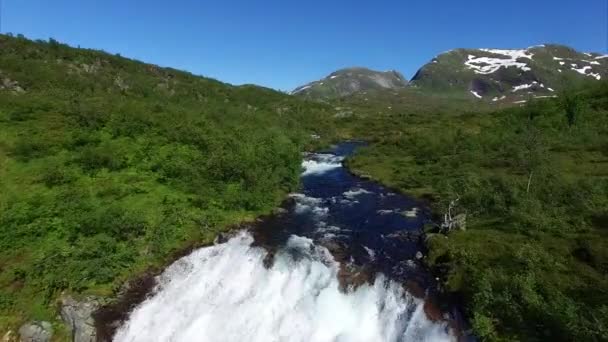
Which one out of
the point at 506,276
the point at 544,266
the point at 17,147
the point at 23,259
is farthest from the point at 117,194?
the point at 544,266

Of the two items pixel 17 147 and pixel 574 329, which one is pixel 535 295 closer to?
pixel 574 329

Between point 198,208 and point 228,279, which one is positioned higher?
point 198,208

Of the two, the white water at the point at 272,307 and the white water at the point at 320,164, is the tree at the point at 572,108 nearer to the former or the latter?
the white water at the point at 320,164

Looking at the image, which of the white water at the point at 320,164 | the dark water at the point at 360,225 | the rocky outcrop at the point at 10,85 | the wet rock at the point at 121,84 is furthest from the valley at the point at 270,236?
the wet rock at the point at 121,84

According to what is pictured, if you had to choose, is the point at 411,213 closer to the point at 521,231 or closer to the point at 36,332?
the point at 521,231

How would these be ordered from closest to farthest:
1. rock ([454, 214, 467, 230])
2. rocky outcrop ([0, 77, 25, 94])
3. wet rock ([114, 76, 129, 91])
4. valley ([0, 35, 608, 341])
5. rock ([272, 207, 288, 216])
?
valley ([0, 35, 608, 341]) → rock ([454, 214, 467, 230]) → rock ([272, 207, 288, 216]) → rocky outcrop ([0, 77, 25, 94]) → wet rock ([114, 76, 129, 91])

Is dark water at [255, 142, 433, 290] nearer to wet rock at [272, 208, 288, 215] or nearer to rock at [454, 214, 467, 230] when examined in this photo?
wet rock at [272, 208, 288, 215]

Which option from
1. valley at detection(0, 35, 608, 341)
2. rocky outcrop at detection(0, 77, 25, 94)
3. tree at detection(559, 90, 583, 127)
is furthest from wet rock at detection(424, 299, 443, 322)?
tree at detection(559, 90, 583, 127)
